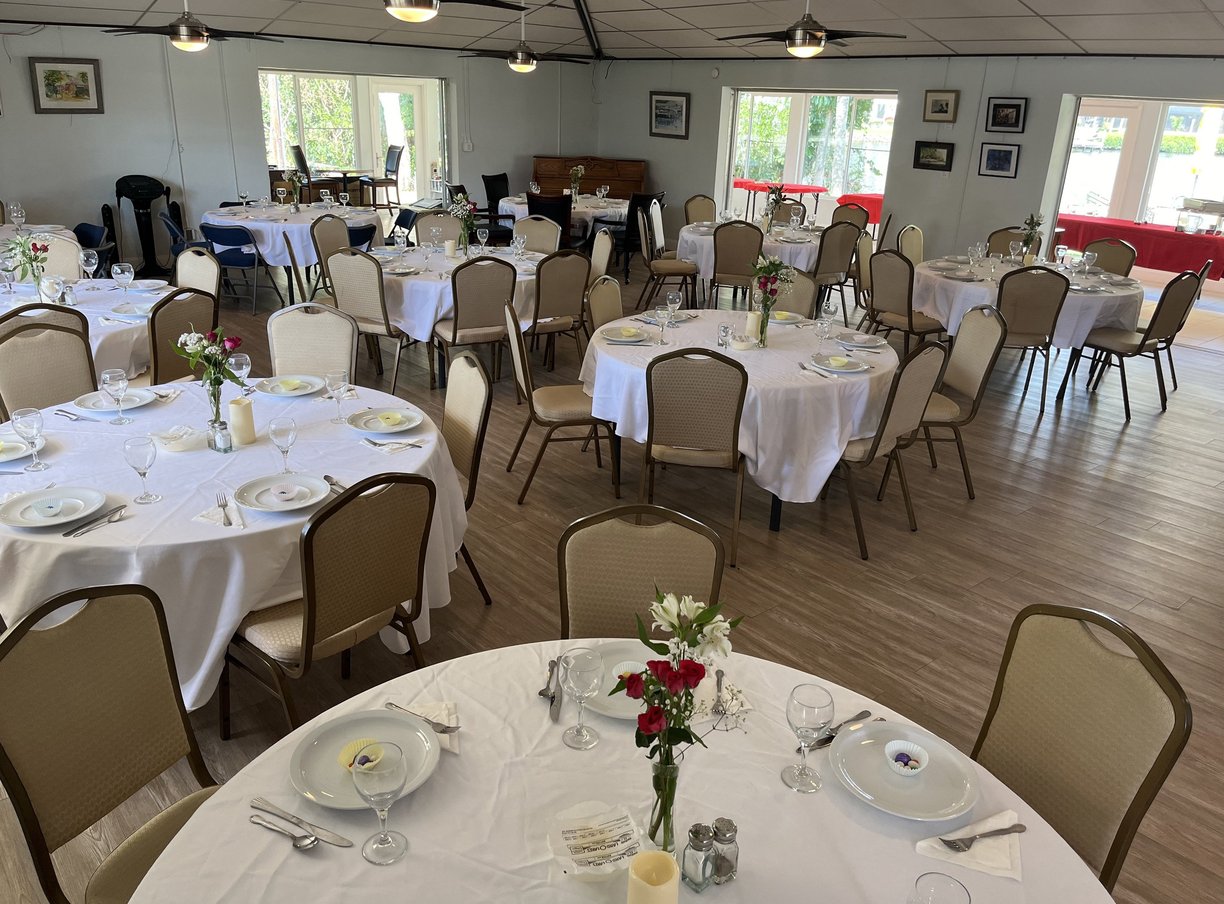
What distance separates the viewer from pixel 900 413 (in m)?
4.37

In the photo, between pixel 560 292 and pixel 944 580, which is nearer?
pixel 944 580

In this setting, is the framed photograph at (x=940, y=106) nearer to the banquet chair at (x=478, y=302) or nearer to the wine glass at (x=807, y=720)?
the banquet chair at (x=478, y=302)

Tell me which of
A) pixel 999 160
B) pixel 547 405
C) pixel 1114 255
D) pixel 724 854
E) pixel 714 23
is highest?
pixel 714 23

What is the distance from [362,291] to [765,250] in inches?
165

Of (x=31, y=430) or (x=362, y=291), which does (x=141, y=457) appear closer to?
(x=31, y=430)

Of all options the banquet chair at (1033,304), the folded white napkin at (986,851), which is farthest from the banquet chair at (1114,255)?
the folded white napkin at (986,851)

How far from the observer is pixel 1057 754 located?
204 centimetres

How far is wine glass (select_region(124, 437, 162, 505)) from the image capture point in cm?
274

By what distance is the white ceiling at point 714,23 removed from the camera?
25.6 feet

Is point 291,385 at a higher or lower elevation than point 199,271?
lower

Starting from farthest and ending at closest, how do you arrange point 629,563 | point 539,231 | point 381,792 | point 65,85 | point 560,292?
point 65,85
point 539,231
point 560,292
point 629,563
point 381,792

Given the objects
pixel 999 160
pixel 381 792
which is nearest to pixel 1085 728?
pixel 381 792

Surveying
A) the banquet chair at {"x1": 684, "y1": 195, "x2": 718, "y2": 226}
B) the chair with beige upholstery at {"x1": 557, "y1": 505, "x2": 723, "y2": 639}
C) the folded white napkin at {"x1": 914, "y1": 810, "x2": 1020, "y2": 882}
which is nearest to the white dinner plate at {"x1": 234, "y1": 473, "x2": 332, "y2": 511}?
the chair with beige upholstery at {"x1": 557, "y1": 505, "x2": 723, "y2": 639}

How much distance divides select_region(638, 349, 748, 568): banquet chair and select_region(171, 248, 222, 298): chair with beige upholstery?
321cm
